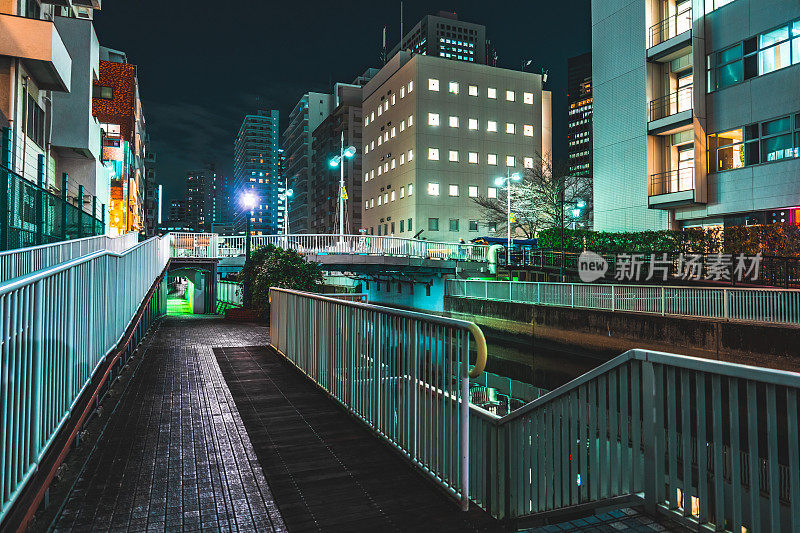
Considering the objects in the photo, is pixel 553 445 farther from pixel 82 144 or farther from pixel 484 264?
pixel 484 264

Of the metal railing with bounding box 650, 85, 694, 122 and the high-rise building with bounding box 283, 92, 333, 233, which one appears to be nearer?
the metal railing with bounding box 650, 85, 694, 122

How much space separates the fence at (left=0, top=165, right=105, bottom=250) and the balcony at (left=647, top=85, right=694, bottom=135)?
2919cm

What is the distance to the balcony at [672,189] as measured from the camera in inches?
1126

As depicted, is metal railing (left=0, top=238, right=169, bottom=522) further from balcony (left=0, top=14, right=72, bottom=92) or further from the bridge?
balcony (left=0, top=14, right=72, bottom=92)

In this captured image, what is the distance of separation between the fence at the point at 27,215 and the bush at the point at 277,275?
335 inches

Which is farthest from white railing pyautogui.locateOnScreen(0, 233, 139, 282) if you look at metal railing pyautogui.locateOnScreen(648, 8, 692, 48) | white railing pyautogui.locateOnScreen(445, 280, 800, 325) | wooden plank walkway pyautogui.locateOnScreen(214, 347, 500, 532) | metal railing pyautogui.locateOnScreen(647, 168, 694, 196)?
metal railing pyautogui.locateOnScreen(648, 8, 692, 48)

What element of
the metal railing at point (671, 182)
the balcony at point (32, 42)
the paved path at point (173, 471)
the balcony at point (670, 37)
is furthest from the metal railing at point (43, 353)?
the balcony at point (670, 37)

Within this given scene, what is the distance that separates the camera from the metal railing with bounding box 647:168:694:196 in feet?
97.9

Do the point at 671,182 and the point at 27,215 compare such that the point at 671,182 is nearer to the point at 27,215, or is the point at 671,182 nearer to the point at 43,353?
the point at 27,215

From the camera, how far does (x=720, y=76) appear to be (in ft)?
93.4

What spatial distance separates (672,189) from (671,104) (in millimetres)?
5095

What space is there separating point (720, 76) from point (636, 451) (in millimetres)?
31709

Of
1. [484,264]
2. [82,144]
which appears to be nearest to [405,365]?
[82,144]

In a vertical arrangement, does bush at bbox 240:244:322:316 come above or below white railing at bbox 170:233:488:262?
below
